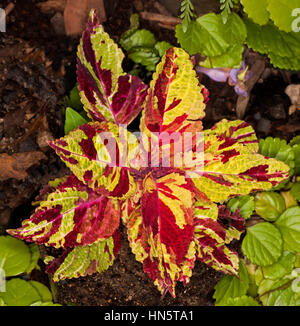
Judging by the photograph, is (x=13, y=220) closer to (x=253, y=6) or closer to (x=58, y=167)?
(x=58, y=167)

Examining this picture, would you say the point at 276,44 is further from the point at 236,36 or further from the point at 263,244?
the point at 263,244

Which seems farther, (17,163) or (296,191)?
(17,163)

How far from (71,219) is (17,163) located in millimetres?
496

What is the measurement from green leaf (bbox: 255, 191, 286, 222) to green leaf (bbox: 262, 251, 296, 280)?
0.42ft

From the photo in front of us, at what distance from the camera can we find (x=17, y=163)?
52.3 inches

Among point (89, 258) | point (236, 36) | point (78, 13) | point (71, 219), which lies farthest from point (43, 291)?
point (236, 36)

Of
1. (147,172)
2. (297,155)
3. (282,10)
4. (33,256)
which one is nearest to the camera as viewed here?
(147,172)

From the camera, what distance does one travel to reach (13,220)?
4.59ft


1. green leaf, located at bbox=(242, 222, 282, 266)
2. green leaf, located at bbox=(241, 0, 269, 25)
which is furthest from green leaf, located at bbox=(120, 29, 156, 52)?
green leaf, located at bbox=(242, 222, 282, 266)

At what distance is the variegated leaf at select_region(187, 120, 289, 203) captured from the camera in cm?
91

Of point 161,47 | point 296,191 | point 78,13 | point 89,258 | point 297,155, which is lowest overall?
point 89,258

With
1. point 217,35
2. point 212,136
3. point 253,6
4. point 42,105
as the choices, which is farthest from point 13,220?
point 253,6

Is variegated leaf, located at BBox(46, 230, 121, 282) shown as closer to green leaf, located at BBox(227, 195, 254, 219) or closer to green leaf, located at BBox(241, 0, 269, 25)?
green leaf, located at BBox(227, 195, 254, 219)

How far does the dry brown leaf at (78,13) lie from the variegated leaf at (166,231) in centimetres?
67
